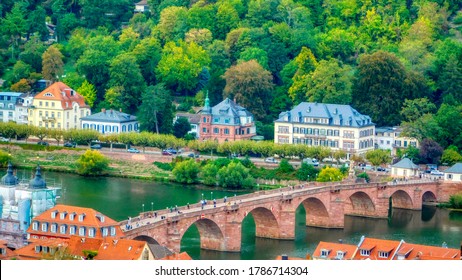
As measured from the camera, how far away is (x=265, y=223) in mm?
112000

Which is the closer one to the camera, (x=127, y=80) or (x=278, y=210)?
(x=278, y=210)

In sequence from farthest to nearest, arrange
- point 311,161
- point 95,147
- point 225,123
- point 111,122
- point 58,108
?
point 58,108, point 111,122, point 95,147, point 225,123, point 311,161

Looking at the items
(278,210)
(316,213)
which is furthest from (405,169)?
(278,210)

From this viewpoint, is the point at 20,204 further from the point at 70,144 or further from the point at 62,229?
the point at 70,144

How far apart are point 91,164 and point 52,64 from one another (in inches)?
877

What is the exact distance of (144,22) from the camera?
164m

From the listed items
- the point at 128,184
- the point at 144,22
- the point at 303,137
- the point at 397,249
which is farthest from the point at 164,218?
the point at 144,22

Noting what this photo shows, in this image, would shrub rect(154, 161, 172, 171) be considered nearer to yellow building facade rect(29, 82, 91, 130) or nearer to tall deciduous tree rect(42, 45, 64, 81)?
yellow building facade rect(29, 82, 91, 130)

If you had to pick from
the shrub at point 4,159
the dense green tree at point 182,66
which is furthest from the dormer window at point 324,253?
the dense green tree at point 182,66

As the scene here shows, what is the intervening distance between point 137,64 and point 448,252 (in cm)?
6641

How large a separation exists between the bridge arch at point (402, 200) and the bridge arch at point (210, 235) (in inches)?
846

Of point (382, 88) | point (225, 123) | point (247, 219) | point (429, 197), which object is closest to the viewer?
point (247, 219)

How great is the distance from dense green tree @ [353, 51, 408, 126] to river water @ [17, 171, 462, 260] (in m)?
16.5

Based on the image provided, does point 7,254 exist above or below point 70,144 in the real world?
below
